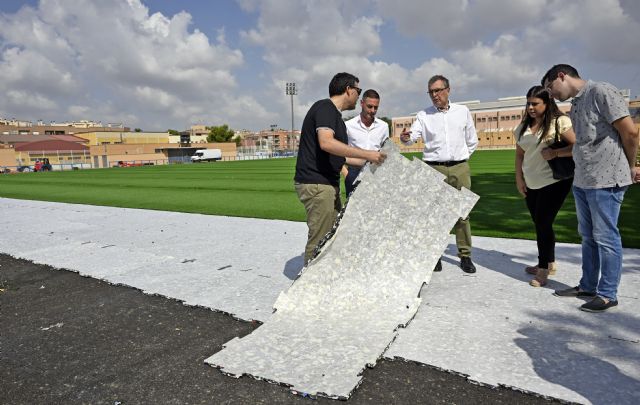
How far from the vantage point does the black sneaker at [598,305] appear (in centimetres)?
347

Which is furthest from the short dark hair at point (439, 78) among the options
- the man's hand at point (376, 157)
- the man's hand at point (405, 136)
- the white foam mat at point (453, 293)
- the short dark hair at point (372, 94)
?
the white foam mat at point (453, 293)

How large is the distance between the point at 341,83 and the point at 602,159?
2234mm

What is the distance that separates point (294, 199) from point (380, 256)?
900 centimetres

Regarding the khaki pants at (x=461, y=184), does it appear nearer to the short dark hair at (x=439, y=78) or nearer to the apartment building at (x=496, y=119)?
the short dark hair at (x=439, y=78)

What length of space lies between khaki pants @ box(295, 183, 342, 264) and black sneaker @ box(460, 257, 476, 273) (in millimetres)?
1753

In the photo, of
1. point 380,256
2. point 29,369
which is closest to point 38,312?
point 29,369

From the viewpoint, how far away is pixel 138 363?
2904 mm

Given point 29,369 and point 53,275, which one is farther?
point 53,275

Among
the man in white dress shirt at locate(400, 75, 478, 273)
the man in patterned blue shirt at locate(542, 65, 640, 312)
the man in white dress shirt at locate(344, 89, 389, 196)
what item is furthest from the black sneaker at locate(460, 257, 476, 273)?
the man in white dress shirt at locate(344, 89, 389, 196)

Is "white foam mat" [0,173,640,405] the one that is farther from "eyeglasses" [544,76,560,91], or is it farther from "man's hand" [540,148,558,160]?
"eyeglasses" [544,76,560,91]

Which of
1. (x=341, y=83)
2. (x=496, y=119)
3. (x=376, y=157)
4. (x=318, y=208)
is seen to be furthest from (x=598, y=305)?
(x=496, y=119)

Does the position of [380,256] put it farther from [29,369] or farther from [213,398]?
[29,369]

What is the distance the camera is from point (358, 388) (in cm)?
250

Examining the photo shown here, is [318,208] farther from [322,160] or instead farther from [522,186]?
[522,186]
